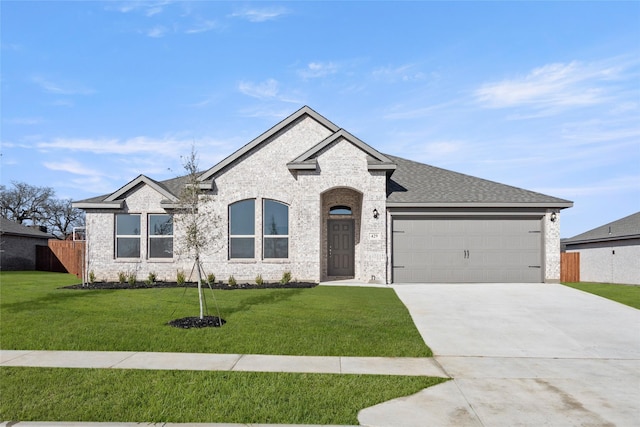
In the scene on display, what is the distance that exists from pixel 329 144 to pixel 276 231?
4.34 meters

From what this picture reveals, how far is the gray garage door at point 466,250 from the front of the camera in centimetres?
1783

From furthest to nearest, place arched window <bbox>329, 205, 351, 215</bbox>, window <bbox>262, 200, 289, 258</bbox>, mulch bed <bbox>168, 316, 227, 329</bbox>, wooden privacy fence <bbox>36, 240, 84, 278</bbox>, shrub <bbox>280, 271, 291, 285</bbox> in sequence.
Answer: wooden privacy fence <bbox>36, 240, 84, 278</bbox>, arched window <bbox>329, 205, 351, 215</bbox>, window <bbox>262, 200, 289, 258</bbox>, shrub <bbox>280, 271, 291, 285</bbox>, mulch bed <bbox>168, 316, 227, 329</bbox>

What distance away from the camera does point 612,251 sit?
881 inches

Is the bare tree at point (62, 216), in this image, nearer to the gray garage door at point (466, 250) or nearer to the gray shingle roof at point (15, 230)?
the gray shingle roof at point (15, 230)

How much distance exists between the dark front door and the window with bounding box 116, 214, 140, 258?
8762 mm

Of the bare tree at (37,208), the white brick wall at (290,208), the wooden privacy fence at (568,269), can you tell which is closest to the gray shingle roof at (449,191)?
the white brick wall at (290,208)

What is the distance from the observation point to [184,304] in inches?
501

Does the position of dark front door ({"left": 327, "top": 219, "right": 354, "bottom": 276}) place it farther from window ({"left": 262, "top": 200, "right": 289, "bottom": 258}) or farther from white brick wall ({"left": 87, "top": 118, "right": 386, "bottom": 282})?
window ({"left": 262, "top": 200, "right": 289, "bottom": 258})

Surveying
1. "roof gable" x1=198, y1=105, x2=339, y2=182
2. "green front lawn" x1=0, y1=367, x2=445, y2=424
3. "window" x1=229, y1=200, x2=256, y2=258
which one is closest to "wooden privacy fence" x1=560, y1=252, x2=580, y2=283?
"roof gable" x1=198, y1=105, x2=339, y2=182

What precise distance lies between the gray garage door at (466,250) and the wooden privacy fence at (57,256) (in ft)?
69.8

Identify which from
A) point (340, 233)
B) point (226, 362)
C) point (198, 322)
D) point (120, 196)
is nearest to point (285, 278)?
point (340, 233)

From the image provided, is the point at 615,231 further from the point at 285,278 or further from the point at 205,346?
the point at 205,346

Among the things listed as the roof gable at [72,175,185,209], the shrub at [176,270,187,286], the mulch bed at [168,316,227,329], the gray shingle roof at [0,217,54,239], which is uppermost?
the roof gable at [72,175,185,209]

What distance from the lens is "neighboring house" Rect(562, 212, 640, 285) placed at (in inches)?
812
